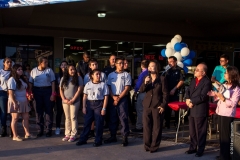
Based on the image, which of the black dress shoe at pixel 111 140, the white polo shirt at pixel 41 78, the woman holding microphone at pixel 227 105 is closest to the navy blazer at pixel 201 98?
the woman holding microphone at pixel 227 105

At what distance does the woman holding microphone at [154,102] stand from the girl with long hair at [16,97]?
2610 mm

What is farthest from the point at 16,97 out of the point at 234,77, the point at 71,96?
the point at 234,77

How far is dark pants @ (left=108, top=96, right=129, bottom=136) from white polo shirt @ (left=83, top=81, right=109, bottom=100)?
0.98 feet

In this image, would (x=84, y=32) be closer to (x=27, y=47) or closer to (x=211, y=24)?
(x=27, y=47)

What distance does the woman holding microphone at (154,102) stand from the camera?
21.9ft

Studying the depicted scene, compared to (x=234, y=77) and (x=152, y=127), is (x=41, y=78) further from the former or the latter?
(x=234, y=77)

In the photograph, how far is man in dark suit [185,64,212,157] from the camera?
6.35 meters

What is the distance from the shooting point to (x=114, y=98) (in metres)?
7.30

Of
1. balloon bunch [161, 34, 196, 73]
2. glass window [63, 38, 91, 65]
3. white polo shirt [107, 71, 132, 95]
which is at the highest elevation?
glass window [63, 38, 91, 65]

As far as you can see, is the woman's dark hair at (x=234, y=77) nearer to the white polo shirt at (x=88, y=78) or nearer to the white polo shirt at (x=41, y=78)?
the white polo shirt at (x=88, y=78)

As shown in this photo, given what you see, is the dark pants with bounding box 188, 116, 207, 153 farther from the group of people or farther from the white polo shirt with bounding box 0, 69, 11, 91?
the white polo shirt with bounding box 0, 69, 11, 91

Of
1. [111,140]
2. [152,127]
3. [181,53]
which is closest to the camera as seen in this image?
[152,127]

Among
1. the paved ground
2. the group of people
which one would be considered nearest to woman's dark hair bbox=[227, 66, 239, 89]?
the group of people

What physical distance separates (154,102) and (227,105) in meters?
1.35
